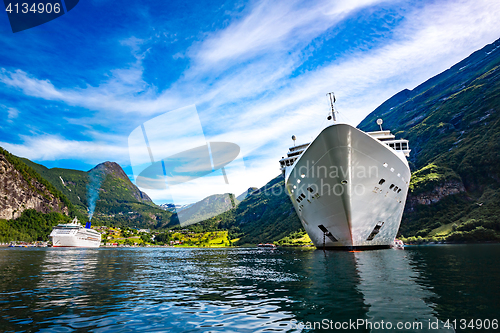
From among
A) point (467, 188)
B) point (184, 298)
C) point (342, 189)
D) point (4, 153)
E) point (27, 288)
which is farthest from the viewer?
point (4, 153)

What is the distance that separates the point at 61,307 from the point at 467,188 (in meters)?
194

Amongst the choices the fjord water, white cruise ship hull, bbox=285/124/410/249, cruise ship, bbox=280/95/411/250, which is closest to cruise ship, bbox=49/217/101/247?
cruise ship, bbox=280/95/411/250

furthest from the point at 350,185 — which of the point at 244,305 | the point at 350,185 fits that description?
the point at 244,305

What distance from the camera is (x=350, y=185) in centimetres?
2947

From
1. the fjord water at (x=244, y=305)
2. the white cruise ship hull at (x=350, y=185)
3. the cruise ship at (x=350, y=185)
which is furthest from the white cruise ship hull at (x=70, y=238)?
the fjord water at (x=244, y=305)

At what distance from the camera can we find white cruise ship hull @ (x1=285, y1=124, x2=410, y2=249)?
93.9 feet

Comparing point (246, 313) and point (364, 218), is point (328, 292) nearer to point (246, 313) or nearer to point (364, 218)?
point (246, 313)

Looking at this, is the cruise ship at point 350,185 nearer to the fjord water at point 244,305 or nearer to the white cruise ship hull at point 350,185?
the white cruise ship hull at point 350,185

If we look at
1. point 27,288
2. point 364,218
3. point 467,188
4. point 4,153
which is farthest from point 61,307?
point 4,153

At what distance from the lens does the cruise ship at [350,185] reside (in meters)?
28.6

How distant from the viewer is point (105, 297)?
12.0 m

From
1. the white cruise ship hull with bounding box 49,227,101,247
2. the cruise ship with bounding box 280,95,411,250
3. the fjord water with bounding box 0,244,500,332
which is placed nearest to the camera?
the fjord water with bounding box 0,244,500,332

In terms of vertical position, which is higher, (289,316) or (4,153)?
(4,153)

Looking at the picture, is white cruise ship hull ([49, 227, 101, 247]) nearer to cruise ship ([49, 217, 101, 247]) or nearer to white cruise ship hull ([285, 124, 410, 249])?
cruise ship ([49, 217, 101, 247])
